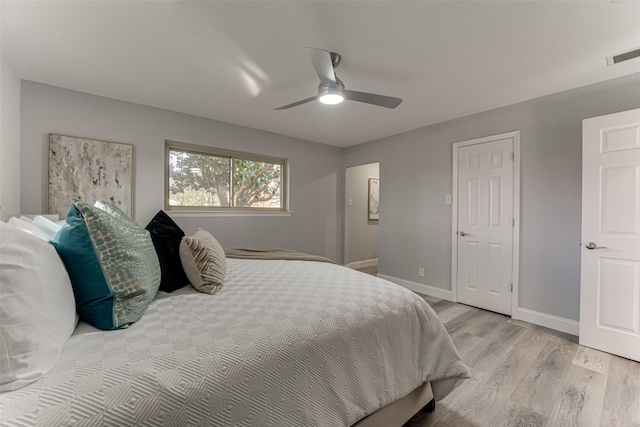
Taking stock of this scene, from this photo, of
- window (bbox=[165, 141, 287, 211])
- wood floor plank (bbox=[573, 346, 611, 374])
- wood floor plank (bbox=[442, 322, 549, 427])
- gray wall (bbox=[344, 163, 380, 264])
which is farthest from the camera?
gray wall (bbox=[344, 163, 380, 264])

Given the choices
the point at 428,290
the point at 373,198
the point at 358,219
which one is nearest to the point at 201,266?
the point at 428,290

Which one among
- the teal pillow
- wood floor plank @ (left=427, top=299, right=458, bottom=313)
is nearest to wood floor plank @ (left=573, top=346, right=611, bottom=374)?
wood floor plank @ (left=427, top=299, right=458, bottom=313)

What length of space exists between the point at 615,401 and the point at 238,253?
2808 mm

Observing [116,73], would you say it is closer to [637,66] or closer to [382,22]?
[382,22]

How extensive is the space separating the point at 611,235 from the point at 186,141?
173 inches

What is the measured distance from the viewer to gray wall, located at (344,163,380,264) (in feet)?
17.0

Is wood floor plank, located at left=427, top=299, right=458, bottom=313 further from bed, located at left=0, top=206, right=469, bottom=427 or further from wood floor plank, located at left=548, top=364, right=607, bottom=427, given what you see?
bed, located at left=0, top=206, right=469, bottom=427

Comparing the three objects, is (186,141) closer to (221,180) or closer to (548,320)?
(221,180)

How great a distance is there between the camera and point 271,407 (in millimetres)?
868

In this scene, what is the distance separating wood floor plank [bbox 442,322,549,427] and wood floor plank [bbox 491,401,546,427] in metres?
0.02

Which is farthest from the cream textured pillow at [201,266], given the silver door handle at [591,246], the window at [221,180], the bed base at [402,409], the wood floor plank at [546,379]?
the silver door handle at [591,246]

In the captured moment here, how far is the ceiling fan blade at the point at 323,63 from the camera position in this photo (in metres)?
1.66

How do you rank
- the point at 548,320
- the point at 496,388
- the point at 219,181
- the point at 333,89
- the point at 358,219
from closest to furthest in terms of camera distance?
the point at 496,388 → the point at 333,89 → the point at 548,320 → the point at 219,181 → the point at 358,219

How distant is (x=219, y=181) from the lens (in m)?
3.85
